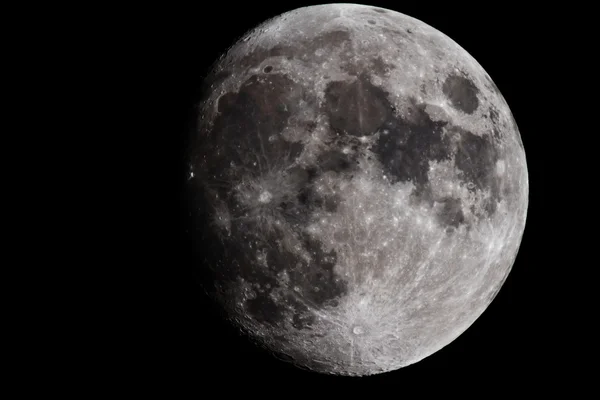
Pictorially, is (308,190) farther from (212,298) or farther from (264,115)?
(212,298)

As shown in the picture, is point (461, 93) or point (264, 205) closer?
point (264, 205)

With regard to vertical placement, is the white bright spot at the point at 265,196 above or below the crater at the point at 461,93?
below

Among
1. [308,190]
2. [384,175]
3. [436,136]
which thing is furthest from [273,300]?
[436,136]

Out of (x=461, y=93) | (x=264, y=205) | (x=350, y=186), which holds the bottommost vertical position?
(x=264, y=205)

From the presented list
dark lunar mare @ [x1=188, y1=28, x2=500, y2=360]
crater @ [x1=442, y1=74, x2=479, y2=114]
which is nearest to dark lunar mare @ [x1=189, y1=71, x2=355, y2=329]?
dark lunar mare @ [x1=188, y1=28, x2=500, y2=360]

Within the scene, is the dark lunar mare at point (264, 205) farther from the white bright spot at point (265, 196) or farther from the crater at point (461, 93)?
the crater at point (461, 93)

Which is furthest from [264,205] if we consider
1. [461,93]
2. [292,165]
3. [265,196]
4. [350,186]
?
[461,93]

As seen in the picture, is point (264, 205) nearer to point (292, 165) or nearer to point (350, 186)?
point (292, 165)

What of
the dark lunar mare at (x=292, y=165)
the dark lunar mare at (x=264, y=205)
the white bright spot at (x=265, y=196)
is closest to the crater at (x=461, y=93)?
the dark lunar mare at (x=292, y=165)
